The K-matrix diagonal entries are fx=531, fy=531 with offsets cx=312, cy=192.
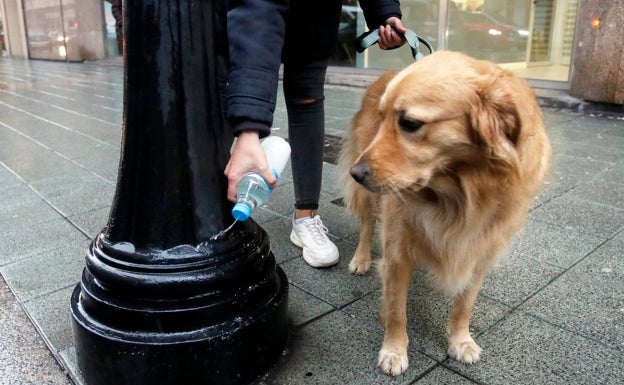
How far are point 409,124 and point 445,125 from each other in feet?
0.37

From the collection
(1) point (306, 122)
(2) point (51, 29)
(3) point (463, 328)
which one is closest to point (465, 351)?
(3) point (463, 328)

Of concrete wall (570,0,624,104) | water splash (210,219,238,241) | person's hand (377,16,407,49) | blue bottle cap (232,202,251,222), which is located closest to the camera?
blue bottle cap (232,202,251,222)

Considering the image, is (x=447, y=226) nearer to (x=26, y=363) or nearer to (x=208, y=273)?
(x=208, y=273)

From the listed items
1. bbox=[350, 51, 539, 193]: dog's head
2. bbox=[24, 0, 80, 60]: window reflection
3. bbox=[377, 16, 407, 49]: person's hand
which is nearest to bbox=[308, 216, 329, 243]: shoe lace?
bbox=[377, 16, 407, 49]: person's hand

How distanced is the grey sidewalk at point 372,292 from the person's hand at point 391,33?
115 centimetres

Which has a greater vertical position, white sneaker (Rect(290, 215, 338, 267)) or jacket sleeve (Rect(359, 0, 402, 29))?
jacket sleeve (Rect(359, 0, 402, 29))

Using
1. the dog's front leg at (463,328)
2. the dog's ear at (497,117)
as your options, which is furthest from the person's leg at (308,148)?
the dog's ear at (497,117)

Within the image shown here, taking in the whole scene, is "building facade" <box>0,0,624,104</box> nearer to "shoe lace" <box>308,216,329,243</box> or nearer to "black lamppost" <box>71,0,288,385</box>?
"shoe lace" <box>308,216,329,243</box>

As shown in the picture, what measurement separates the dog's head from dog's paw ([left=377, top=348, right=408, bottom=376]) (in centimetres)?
64

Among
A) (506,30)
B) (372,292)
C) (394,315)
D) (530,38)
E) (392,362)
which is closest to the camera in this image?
(392,362)

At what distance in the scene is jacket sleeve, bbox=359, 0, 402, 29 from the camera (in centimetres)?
266

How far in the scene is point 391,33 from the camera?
2570 mm

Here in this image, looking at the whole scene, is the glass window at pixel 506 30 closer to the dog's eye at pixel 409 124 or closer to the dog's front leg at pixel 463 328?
the dog's front leg at pixel 463 328

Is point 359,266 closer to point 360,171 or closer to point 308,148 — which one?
point 308,148
